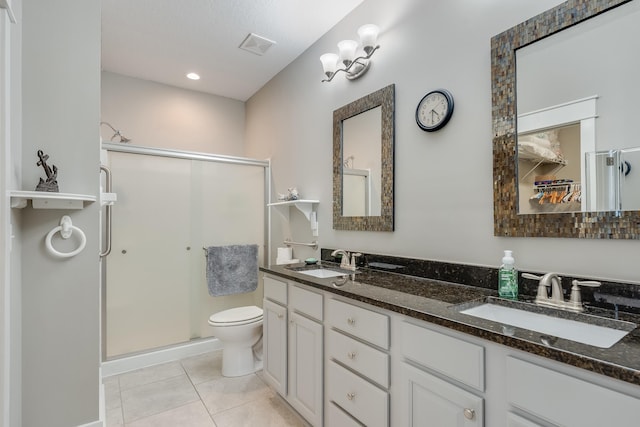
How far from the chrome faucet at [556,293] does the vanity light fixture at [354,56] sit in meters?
1.51

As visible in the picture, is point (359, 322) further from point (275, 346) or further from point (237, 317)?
point (237, 317)

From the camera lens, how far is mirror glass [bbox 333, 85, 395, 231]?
198 centimetres

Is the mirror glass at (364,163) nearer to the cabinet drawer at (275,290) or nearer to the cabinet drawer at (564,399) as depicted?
the cabinet drawer at (275,290)

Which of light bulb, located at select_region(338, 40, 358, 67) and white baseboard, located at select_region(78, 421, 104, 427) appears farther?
light bulb, located at select_region(338, 40, 358, 67)

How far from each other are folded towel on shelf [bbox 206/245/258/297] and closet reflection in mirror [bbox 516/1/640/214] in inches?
90.5

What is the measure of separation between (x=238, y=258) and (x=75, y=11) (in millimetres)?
2018

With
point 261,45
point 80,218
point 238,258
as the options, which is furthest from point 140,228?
point 261,45

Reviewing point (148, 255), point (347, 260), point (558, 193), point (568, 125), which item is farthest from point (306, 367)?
point (148, 255)

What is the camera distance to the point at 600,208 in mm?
1152

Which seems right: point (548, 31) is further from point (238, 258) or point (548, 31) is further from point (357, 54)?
point (238, 258)

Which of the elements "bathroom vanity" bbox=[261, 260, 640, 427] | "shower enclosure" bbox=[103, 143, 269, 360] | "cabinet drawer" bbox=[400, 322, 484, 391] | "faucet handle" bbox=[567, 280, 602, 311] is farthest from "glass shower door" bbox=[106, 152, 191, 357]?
"faucet handle" bbox=[567, 280, 602, 311]

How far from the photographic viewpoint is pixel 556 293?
1.19m

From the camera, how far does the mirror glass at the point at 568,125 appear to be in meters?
1.11

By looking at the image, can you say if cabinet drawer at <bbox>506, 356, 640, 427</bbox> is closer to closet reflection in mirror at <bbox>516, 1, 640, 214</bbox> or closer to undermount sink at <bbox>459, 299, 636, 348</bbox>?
undermount sink at <bbox>459, 299, 636, 348</bbox>
